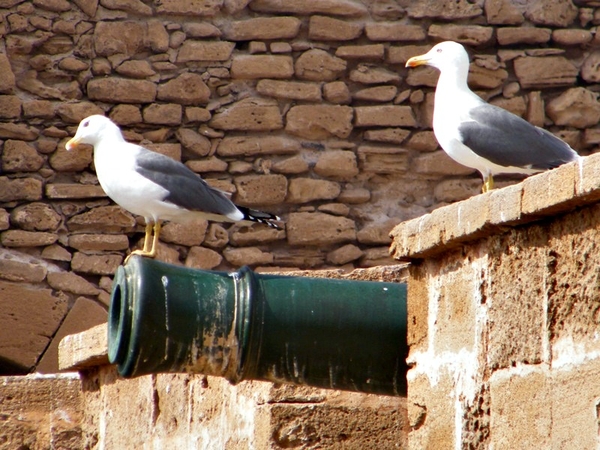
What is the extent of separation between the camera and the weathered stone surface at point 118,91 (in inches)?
319

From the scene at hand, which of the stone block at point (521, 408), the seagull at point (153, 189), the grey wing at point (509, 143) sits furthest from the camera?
the seagull at point (153, 189)

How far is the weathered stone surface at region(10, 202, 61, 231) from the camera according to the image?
7.90 m

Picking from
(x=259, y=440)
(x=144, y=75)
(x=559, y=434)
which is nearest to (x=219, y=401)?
(x=259, y=440)

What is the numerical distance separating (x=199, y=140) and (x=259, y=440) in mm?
4454

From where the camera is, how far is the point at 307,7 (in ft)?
27.2

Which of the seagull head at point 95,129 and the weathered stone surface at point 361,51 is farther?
the weathered stone surface at point 361,51

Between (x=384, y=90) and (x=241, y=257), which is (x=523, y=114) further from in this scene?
(x=241, y=257)

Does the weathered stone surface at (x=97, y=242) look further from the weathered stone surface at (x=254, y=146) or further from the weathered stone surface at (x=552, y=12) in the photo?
the weathered stone surface at (x=552, y=12)

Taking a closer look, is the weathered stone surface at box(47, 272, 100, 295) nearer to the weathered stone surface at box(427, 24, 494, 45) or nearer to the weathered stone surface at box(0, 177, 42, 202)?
the weathered stone surface at box(0, 177, 42, 202)

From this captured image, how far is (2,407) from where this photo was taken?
18.1ft

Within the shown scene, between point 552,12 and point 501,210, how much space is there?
614 cm

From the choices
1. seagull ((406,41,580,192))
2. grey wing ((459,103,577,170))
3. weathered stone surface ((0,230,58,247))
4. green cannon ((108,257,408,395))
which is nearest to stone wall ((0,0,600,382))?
weathered stone surface ((0,230,58,247))

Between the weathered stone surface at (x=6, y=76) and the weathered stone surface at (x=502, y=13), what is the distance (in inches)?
125

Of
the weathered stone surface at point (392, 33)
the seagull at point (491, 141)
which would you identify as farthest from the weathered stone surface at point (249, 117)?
the seagull at point (491, 141)
